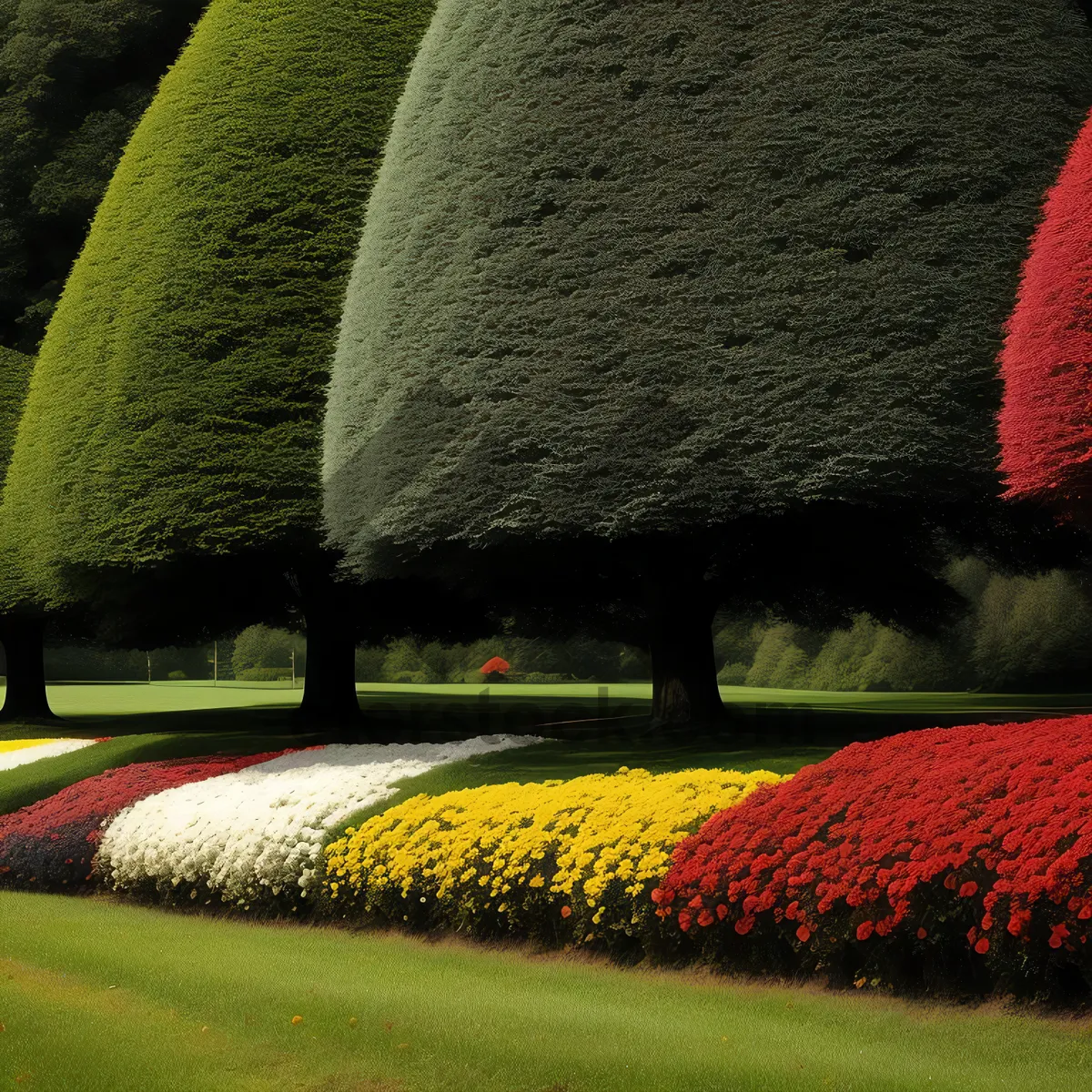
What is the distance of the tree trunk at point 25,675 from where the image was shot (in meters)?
26.4

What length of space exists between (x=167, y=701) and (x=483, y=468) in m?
30.5

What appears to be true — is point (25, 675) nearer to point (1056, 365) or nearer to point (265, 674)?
point (1056, 365)

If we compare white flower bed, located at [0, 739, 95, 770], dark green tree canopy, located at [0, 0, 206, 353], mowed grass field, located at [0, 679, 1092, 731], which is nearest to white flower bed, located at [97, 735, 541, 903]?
white flower bed, located at [0, 739, 95, 770]

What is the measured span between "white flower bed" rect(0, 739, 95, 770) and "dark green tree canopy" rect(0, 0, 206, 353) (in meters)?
8.68

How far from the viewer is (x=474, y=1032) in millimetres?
6266

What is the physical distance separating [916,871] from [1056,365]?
4.04 metres

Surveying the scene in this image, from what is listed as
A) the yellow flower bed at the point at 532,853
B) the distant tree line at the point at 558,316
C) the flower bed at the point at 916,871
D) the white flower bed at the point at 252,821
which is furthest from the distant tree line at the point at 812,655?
the flower bed at the point at 916,871

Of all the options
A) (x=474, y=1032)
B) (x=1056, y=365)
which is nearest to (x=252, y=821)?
(x=474, y=1032)

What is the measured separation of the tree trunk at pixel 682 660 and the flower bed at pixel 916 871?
6996 millimetres

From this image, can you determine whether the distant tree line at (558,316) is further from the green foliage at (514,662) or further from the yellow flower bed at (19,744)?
the green foliage at (514,662)

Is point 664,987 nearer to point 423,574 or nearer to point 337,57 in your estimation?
point 423,574

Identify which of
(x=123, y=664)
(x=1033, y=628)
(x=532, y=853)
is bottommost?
(x=123, y=664)

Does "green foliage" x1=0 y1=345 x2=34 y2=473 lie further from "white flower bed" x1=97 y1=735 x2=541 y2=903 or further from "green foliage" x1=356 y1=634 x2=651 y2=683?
"green foliage" x1=356 y1=634 x2=651 y2=683

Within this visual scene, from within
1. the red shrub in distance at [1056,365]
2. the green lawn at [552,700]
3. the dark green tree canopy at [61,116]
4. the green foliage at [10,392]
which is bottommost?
the green lawn at [552,700]
